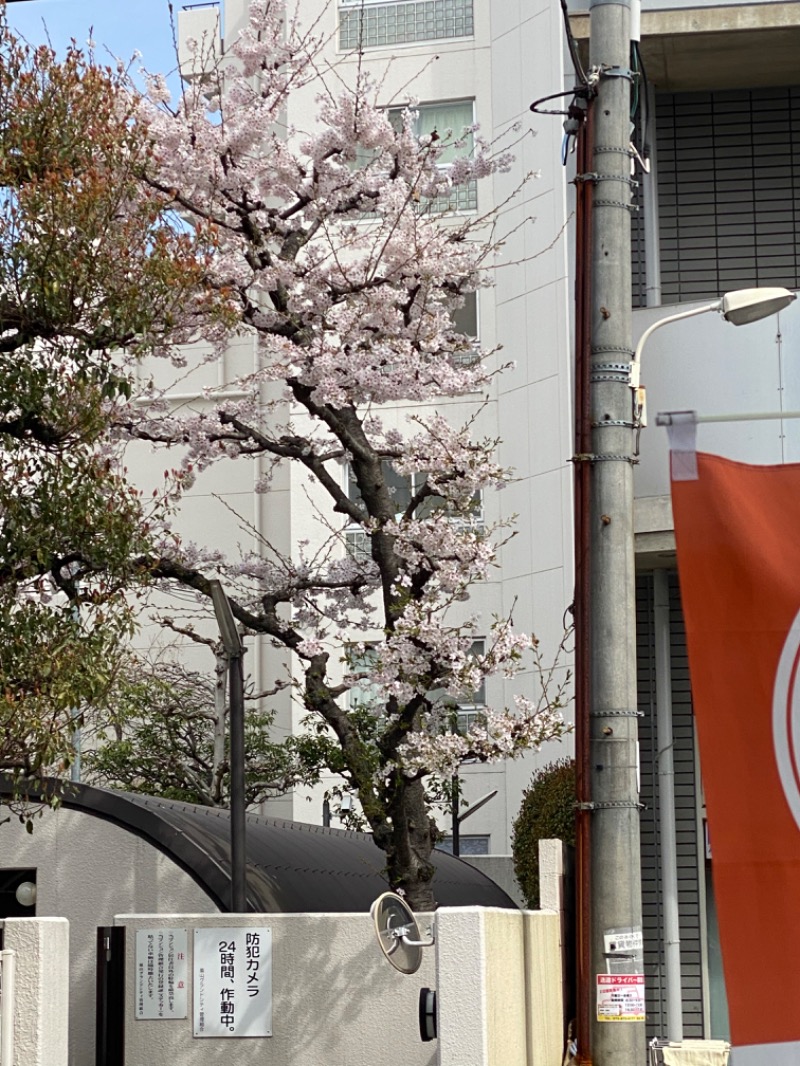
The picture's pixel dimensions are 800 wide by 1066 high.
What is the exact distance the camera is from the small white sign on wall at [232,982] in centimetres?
1359

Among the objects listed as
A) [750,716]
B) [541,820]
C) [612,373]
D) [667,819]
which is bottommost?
[667,819]

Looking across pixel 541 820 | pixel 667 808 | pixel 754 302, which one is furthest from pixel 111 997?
pixel 541 820

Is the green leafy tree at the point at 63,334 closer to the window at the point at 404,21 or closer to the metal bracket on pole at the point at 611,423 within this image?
the metal bracket on pole at the point at 611,423

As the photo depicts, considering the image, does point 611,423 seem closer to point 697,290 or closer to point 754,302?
point 754,302

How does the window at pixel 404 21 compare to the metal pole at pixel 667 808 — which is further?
the window at pixel 404 21

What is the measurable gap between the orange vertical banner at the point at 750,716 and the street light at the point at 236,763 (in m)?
8.15

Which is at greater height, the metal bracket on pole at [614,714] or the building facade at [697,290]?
the building facade at [697,290]

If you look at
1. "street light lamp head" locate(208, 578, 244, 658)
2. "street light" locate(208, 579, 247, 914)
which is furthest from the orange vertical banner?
"street light" locate(208, 579, 247, 914)

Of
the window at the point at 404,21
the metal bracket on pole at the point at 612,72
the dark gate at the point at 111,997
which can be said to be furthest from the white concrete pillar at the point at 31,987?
the window at the point at 404,21

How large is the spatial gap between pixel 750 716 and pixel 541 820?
54.8 ft

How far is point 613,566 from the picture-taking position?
8.57 metres

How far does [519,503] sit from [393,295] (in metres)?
14.0

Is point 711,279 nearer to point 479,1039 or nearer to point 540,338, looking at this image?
point 479,1039

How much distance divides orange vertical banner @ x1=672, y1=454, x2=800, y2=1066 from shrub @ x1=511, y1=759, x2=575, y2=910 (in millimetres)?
15807
